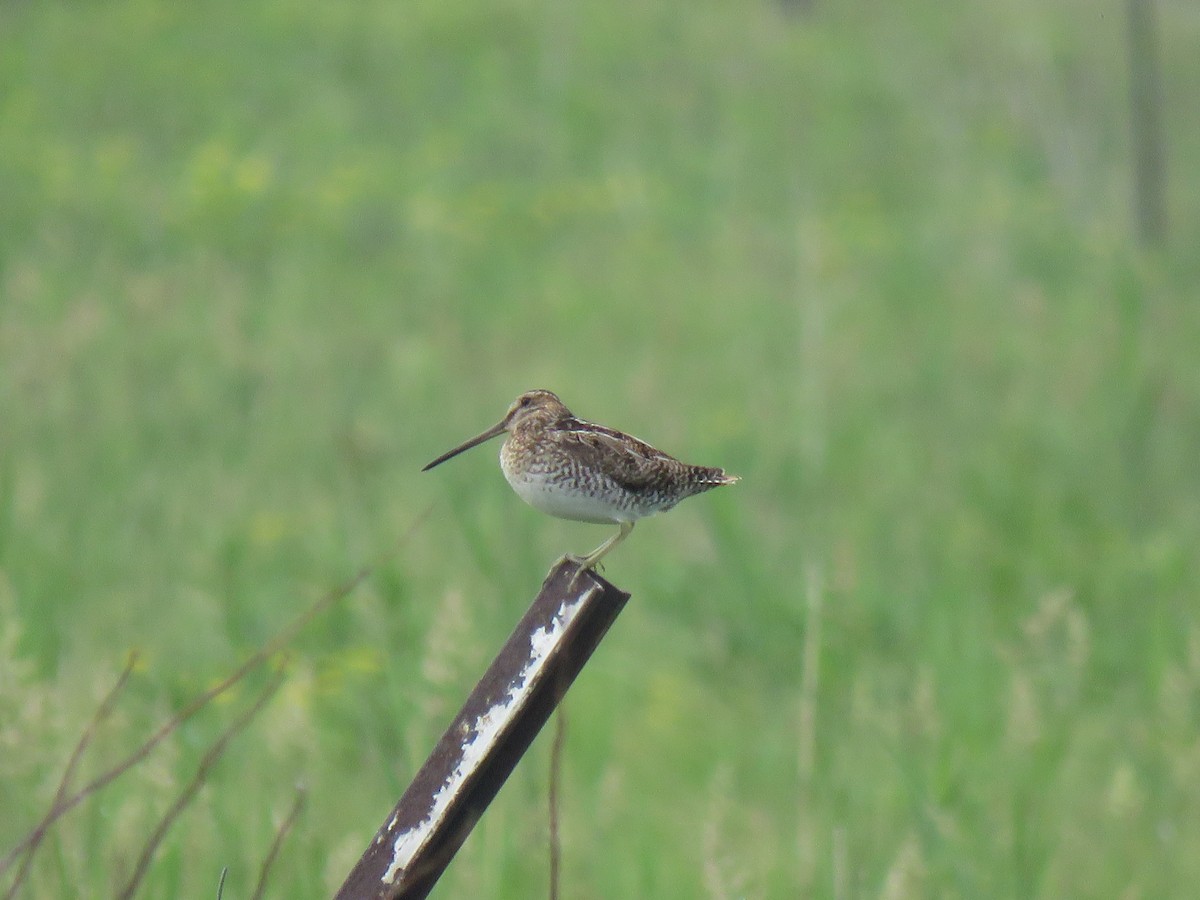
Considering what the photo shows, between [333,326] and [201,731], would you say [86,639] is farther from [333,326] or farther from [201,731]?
[333,326]

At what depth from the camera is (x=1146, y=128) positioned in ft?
36.3

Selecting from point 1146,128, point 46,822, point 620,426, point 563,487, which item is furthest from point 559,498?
point 1146,128

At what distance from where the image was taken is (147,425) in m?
6.77

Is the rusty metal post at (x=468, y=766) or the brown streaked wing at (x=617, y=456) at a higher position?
the brown streaked wing at (x=617, y=456)

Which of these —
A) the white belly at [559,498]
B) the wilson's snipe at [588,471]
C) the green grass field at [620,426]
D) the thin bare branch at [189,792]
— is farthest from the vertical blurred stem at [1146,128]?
the thin bare branch at [189,792]

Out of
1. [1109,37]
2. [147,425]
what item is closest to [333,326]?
[147,425]

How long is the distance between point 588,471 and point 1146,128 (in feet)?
33.4

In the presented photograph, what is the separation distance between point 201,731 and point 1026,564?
3.40 metres

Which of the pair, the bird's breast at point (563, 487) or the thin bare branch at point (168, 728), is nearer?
the thin bare branch at point (168, 728)

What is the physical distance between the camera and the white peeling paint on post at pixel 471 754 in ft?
4.13

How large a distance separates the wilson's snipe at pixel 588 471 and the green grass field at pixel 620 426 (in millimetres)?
569

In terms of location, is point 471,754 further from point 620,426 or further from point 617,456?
point 620,426

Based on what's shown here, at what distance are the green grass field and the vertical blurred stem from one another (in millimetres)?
399

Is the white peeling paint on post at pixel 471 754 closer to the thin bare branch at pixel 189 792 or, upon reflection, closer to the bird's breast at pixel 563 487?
the thin bare branch at pixel 189 792
